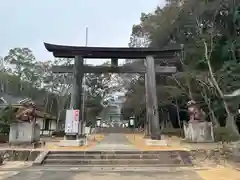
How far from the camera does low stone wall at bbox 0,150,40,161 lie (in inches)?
444

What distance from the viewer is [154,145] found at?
1426cm

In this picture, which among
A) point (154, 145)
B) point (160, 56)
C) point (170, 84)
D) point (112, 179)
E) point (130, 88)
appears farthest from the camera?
point (130, 88)

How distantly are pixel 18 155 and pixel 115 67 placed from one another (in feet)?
A: 25.1

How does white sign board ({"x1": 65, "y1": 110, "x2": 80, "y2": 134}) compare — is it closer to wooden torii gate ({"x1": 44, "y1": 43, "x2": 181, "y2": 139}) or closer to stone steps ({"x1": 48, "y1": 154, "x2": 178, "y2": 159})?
wooden torii gate ({"x1": 44, "y1": 43, "x2": 181, "y2": 139})

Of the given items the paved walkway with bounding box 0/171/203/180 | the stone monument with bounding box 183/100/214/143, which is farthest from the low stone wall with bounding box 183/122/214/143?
the paved walkway with bounding box 0/171/203/180

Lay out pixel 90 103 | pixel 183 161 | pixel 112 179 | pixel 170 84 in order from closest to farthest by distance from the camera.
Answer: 1. pixel 112 179
2. pixel 183 161
3. pixel 170 84
4. pixel 90 103

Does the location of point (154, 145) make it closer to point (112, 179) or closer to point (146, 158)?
point (146, 158)

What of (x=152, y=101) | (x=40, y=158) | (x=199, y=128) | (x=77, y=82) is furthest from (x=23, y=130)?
(x=199, y=128)

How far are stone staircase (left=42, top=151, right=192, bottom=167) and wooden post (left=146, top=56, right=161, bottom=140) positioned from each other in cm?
350

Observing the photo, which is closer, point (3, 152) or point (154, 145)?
point (3, 152)

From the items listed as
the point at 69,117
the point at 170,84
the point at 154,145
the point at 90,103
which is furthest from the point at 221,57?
the point at 90,103

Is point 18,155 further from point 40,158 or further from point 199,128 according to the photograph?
point 199,128

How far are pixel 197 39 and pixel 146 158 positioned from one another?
16113mm

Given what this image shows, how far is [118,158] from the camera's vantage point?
35.8ft
